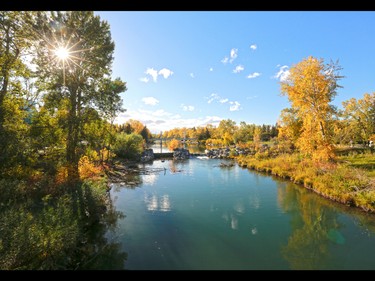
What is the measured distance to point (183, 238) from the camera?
419 inches

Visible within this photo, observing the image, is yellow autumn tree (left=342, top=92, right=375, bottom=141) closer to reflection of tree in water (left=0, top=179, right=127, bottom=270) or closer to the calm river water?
the calm river water

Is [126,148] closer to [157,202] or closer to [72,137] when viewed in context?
[72,137]

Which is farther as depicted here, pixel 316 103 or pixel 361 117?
pixel 361 117

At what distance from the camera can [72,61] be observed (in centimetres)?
1478

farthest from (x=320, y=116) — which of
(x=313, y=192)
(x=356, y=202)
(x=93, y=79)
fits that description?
(x=93, y=79)

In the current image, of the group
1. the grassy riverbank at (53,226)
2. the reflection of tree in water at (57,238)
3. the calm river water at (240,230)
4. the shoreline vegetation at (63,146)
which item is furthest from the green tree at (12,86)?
the calm river water at (240,230)

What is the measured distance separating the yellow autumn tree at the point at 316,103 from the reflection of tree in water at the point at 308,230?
19.3 ft

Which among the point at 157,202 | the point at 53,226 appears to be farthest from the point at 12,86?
the point at 157,202

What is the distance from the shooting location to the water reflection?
14.9 m

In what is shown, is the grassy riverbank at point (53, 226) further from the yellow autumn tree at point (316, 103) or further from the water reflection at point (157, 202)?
the yellow autumn tree at point (316, 103)

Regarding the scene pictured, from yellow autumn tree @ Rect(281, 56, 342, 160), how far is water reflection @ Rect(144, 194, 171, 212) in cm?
1565

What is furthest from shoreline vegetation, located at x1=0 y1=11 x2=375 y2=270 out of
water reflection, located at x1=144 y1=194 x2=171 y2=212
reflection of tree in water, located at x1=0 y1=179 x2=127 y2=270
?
water reflection, located at x1=144 y1=194 x2=171 y2=212

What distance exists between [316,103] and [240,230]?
57.6 feet

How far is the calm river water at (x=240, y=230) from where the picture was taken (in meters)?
8.74
